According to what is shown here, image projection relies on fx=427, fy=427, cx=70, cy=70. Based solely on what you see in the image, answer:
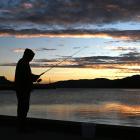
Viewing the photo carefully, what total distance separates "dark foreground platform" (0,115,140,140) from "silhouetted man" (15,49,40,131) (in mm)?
426

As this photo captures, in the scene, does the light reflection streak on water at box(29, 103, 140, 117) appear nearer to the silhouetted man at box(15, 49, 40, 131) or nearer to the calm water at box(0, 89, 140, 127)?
the calm water at box(0, 89, 140, 127)

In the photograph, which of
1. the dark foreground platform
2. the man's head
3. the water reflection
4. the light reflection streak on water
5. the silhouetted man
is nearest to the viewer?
the dark foreground platform

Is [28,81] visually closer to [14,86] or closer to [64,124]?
[14,86]

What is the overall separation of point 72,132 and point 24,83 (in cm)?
145

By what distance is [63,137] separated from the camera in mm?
8203

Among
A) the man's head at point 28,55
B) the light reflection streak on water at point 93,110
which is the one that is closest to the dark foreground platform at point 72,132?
the man's head at point 28,55

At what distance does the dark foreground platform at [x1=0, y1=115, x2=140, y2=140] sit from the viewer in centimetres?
815

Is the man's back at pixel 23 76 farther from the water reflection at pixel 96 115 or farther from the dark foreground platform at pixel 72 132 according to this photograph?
the water reflection at pixel 96 115

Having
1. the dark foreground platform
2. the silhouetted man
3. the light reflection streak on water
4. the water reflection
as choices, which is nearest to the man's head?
the silhouetted man

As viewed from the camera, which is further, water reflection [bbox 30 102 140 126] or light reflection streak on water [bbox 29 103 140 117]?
light reflection streak on water [bbox 29 103 140 117]

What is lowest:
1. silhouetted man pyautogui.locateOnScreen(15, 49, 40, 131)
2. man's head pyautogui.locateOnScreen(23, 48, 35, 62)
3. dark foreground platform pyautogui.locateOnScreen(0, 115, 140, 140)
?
dark foreground platform pyautogui.locateOnScreen(0, 115, 140, 140)

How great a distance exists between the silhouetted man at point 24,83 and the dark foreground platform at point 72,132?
43 centimetres

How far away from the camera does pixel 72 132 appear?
897 centimetres

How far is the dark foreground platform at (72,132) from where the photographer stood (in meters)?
Answer: 8.15
